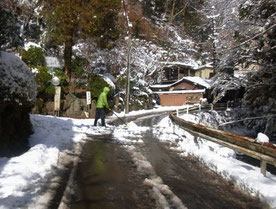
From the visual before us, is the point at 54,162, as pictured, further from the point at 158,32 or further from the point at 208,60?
the point at 208,60

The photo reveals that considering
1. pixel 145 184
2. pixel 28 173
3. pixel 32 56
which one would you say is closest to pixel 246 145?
pixel 145 184

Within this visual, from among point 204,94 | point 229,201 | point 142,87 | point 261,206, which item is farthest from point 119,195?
point 204,94

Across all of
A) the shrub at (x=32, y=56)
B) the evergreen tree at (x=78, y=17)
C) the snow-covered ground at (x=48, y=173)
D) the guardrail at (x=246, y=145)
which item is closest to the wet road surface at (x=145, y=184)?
the snow-covered ground at (x=48, y=173)

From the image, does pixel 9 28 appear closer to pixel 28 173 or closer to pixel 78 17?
pixel 28 173

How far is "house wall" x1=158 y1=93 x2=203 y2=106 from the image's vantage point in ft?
151

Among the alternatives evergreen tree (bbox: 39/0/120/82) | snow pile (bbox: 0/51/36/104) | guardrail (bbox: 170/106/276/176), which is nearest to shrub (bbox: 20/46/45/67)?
evergreen tree (bbox: 39/0/120/82)

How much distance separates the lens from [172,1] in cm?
5038

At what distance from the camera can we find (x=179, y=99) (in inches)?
1857

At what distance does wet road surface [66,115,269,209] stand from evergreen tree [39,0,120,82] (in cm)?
1497

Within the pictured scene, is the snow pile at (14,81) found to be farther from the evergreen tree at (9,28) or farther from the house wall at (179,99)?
the house wall at (179,99)

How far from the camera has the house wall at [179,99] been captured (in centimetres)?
4612

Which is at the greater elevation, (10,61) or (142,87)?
(142,87)

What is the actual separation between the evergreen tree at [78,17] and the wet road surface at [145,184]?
15.0m

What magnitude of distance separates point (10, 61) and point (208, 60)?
161 ft
